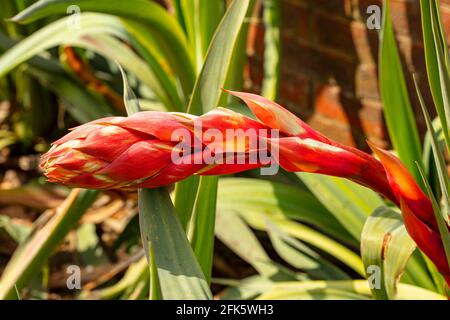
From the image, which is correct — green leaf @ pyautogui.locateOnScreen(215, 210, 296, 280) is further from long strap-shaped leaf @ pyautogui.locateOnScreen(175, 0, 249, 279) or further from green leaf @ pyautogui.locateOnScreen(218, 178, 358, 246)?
long strap-shaped leaf @ pyautogui.locateOnScreen(175, 0, 249, 279)

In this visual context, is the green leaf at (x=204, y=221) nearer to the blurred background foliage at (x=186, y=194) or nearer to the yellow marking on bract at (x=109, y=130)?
the blurred background foliage at (x=186, y=194)

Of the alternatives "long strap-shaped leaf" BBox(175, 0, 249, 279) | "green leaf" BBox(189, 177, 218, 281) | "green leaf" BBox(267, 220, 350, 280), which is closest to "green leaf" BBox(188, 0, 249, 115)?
"long strap-shaped leaf" BBox(175, 0, 249, 279)

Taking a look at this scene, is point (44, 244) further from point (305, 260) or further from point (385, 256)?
point (385, 256)

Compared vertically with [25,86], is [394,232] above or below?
below

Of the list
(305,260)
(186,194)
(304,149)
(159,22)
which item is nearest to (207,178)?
(186,194)
